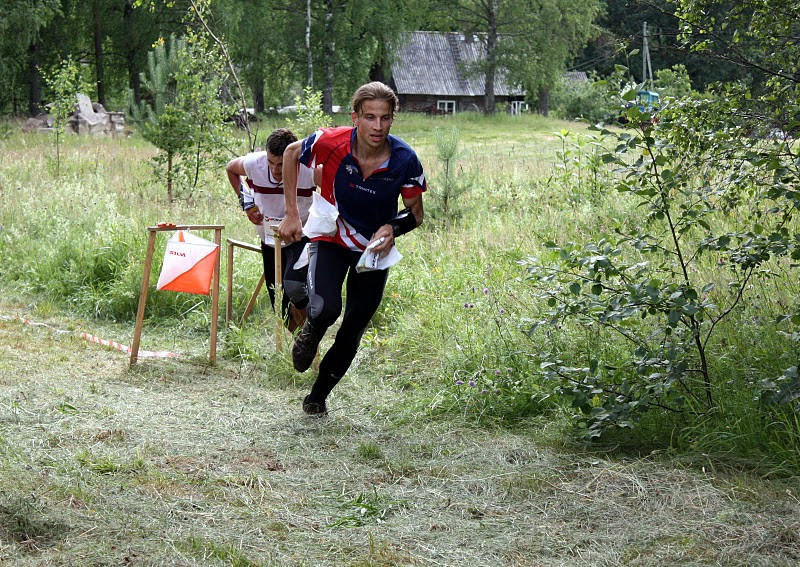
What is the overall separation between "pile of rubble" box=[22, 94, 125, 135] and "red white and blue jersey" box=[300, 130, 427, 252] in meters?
26.6

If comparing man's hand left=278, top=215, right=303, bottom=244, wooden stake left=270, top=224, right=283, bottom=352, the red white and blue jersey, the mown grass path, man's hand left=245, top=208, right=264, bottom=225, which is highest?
the red white and blue jersey

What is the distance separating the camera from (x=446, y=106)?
56188mm

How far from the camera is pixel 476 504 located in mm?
4699

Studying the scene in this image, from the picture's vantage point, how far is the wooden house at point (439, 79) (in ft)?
176

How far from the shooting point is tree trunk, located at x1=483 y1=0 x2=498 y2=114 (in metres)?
47.8

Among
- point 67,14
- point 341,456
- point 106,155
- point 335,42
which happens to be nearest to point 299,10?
point 335,42

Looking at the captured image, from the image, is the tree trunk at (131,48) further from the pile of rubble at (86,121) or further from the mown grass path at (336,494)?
the mown grass path at (336,494)

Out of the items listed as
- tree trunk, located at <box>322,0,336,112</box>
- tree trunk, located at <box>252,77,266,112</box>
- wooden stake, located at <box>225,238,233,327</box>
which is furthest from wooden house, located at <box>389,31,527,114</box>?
wooden stake, located at <box>225,238,233,327</box>

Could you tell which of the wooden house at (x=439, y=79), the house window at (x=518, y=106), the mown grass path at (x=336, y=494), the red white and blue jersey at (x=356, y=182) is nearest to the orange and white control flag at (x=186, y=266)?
the mown grass path at (x=336, y=494)

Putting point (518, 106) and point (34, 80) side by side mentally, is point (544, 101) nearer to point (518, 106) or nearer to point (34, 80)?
point (518, 106)

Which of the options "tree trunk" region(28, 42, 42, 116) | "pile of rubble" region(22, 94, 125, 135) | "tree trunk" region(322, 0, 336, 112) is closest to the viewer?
"pile of rubble" region(22, 94, 125, 135)

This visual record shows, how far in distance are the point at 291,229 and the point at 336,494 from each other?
5.94ft

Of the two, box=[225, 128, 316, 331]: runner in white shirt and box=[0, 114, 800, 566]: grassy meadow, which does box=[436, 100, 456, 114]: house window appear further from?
box=[225, 128, 316, 331]: runner in white shirt

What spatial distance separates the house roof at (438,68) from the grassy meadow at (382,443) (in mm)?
44395
